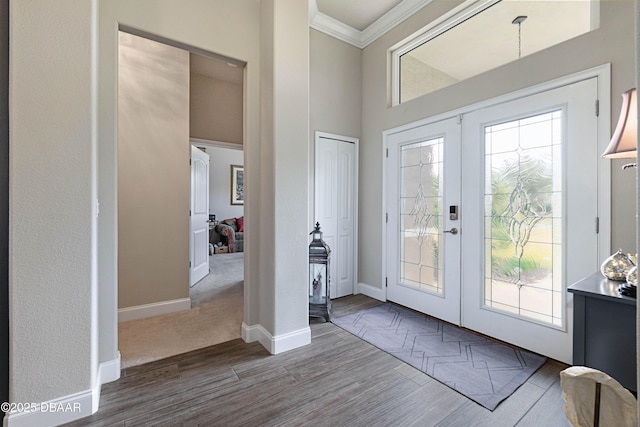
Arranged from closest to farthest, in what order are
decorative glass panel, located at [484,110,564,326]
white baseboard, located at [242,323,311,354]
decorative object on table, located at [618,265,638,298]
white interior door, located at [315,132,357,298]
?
decorative object on table, located at [618,265,638,298], decorative glass panel, located at [484,110,564,326], white baseboard, located at [242,323,311,354], white interior door, located at [315,132,357,298]

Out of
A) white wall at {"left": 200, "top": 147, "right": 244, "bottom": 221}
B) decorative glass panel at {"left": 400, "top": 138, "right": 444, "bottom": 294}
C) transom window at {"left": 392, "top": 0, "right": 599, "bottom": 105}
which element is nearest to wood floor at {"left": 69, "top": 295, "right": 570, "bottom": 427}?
decorative glass panel at {"left": 400, "top": 138, "right": 444, "bottom": 294}

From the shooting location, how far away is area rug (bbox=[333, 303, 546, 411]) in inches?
71.3

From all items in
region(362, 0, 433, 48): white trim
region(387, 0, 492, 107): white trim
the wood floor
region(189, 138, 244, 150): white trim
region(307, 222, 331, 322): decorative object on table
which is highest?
region(362, 0, 433, 48): white trim

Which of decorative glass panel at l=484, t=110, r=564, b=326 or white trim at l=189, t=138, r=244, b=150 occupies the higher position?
white trim at l=189, t=138, r=244, b=150

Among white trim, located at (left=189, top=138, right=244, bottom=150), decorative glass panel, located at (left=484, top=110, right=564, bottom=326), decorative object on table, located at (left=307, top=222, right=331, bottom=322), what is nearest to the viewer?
decorative glass panel, located at (left=484, top=110, right=564, bottom=326)

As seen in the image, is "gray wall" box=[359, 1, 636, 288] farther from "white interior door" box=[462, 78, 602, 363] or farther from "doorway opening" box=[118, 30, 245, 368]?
"doorway opening" box=[118, 30, 245, 368]

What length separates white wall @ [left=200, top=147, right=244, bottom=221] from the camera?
785cm

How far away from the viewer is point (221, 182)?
8039 mm

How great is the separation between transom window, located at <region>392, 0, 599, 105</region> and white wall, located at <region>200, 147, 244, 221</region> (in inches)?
230

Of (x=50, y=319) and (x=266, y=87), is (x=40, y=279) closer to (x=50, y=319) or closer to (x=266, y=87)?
(x=50, y=319)

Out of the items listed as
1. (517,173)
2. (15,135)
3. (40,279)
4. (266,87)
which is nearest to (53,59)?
(15,135)

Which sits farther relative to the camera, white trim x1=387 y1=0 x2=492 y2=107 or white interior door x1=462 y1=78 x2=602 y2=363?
white trim x1=387 y1=0 x2=492 y2=107

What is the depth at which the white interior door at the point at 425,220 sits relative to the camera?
2701 millimetres

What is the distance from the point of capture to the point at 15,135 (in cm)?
140
